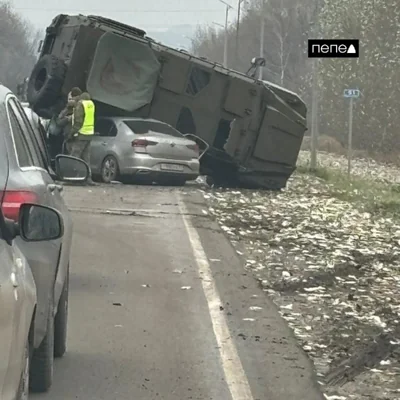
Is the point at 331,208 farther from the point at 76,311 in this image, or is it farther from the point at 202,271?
the point at 76,311

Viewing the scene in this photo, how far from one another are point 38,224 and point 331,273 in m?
7.81

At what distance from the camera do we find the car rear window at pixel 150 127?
23.9 meters

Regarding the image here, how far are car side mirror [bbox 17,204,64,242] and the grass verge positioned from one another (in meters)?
15.6

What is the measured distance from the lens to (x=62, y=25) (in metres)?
24.4

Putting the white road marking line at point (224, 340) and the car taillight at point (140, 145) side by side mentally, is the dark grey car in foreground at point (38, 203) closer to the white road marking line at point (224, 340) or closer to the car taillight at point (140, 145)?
the white road marking line at point (224, 340)

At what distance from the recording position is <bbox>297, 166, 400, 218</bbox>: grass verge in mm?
22062

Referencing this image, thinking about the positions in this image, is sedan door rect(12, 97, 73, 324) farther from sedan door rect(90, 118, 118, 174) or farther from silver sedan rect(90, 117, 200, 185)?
sedan door rect(90, 118, 118, 174)

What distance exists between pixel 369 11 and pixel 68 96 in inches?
1432

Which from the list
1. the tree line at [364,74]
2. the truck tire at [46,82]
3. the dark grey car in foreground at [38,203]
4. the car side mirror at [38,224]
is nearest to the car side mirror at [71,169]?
the dark grey car in foreground at [38,203]

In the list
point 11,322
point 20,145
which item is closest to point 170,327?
point 20,145

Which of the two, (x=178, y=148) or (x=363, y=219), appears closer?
(x=363, y=219)

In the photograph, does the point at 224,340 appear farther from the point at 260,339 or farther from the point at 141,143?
the point at 141,143

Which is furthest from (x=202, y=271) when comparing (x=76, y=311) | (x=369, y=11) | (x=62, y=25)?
(x=369, y=11)

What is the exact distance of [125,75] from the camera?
24.1 m
